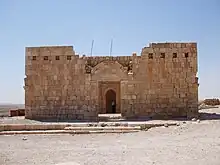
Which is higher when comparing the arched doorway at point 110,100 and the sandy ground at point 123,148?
the arched doorway at point 110,100

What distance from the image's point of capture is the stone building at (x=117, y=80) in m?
17.0

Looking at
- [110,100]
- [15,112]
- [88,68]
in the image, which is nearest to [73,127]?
[88,68]

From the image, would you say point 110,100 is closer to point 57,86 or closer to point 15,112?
point 15,112

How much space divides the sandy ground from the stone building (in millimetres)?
3958

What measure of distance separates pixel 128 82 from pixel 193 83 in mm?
3382

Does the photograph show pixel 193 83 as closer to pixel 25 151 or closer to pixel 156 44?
pixel 156 44

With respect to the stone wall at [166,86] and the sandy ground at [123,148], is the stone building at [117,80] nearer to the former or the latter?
the stone wall at [166,86]

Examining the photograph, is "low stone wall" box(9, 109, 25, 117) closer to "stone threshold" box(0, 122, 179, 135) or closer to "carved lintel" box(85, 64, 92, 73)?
"carved lintel" box(85, 64, 92, 73)

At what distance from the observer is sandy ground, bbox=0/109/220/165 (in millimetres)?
7570

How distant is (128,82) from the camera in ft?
56.1

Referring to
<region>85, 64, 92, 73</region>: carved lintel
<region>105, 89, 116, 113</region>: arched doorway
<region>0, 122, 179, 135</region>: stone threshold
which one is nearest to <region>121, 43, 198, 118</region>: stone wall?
<region>85, 64, 92, 73</region>: carved lintel

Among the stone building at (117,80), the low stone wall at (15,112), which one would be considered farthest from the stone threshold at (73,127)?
the low stone wall at (15,112)

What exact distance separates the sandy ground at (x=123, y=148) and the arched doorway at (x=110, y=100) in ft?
40.4

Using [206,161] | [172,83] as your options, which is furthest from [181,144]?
[172,83]
